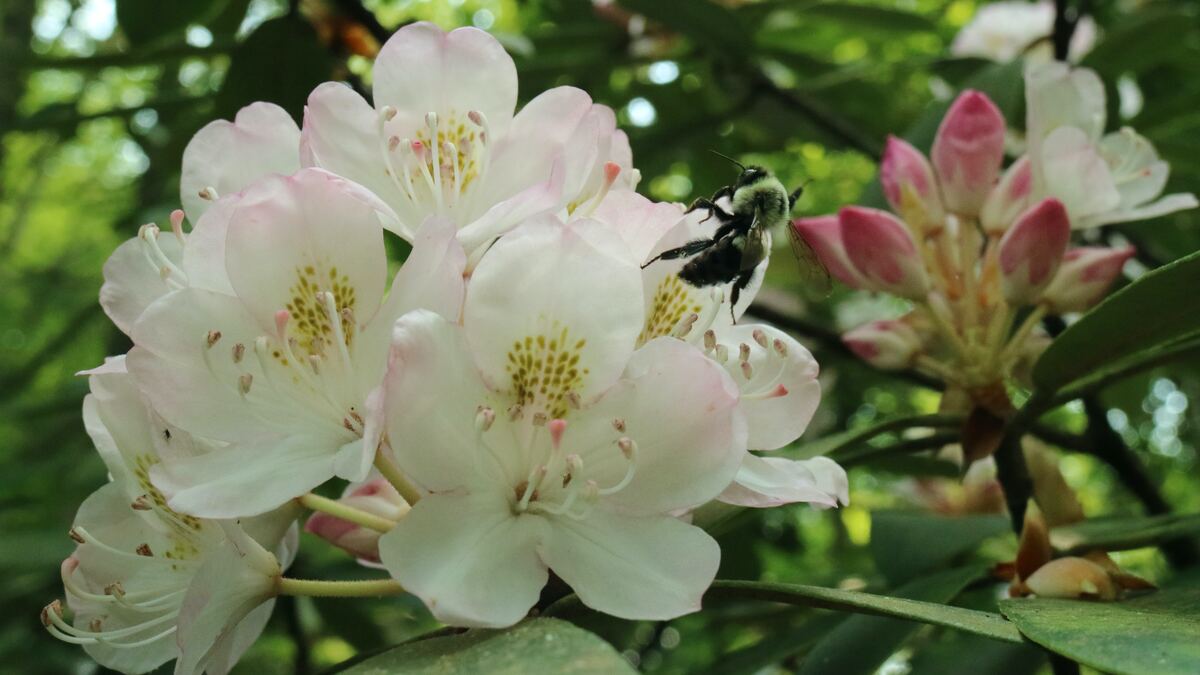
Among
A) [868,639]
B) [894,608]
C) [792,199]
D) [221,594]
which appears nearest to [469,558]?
[221,594]

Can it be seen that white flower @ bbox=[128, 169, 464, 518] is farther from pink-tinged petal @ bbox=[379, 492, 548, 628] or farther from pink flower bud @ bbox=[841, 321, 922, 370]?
pink flower bud @ bbox=[841, 321, 922, 370]

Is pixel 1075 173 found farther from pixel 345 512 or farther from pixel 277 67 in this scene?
pixel 277 67

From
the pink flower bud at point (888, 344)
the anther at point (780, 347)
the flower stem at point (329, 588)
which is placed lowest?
the pink flower bud at point (888, 344)

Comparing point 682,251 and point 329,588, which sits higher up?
point 682,251

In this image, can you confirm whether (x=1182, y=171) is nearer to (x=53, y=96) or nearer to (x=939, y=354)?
(x=939, y=354)

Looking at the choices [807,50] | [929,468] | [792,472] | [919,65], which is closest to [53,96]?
[807,50]

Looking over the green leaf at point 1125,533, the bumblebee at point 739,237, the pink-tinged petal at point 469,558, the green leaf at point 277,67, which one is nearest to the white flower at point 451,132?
the bumblebee at point 739,237

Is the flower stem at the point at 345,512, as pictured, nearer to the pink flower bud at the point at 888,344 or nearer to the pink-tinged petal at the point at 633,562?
the pink-tinged petal at the point at 633,562
